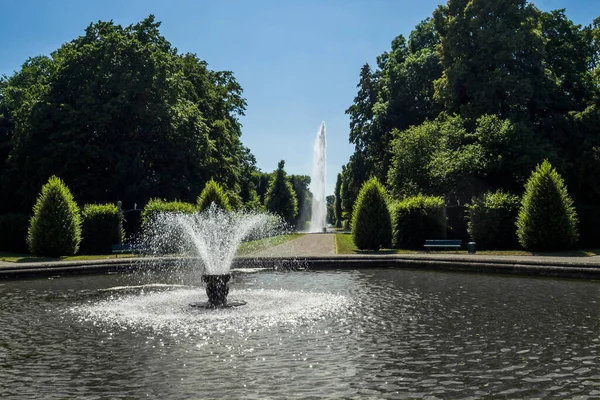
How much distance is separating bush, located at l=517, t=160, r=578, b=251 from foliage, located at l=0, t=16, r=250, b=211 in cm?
2224

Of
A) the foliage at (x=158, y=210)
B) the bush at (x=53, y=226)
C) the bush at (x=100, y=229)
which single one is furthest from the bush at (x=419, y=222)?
the bush at (x=53, y=226)

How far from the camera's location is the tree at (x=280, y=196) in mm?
83875

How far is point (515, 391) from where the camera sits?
6.48 meters

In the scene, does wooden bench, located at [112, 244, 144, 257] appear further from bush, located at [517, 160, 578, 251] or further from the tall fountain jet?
the tall fountain jet

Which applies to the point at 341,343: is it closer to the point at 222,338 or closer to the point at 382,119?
the point at 222,338

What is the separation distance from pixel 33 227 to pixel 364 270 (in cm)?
1722

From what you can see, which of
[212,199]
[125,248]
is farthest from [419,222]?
[125,248]

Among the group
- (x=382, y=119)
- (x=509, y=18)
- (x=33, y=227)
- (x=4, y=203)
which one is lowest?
(x=33, y=227)

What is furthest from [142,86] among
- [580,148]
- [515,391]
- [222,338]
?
[515,391]

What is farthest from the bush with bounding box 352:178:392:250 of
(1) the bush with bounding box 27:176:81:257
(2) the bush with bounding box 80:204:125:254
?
(1) the bush with bounding box 27:176:81:257

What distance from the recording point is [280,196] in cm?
8419

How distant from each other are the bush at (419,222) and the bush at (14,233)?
22093mm

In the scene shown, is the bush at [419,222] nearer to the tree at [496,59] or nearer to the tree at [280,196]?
the tree at [496,59]

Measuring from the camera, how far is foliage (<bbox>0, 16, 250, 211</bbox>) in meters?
38.2
